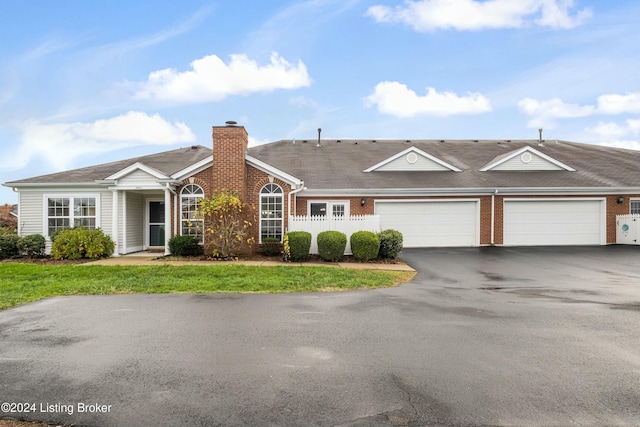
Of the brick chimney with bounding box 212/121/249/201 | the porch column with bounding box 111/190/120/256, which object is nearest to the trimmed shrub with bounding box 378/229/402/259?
the brick chimney with bounding box 212/121/249/201

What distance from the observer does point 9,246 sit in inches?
542

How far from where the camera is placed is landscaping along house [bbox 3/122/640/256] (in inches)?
563

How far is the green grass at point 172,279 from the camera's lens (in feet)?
27.5

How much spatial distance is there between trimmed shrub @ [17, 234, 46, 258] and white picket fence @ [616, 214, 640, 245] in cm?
2524

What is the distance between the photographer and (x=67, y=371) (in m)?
4.07

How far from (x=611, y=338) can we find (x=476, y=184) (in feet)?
43.3

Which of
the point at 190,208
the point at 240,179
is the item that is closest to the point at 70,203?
the point at 190,208

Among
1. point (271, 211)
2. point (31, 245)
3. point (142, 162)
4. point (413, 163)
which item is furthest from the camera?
point (413, 163)

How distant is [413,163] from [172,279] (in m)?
14.0

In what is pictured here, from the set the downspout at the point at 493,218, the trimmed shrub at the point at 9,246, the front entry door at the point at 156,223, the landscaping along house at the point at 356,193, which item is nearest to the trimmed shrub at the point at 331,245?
the landscaping along house at the point at 356,193

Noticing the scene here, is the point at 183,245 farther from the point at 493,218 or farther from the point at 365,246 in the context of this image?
the point at 493,218

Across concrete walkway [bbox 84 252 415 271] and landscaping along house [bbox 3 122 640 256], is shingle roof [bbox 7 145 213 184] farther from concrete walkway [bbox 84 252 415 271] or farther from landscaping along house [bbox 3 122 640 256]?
concrete walkway [bbox 84 252 415 271]

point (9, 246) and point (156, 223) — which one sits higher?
point (156, 223)

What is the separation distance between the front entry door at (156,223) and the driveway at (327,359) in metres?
9.12
